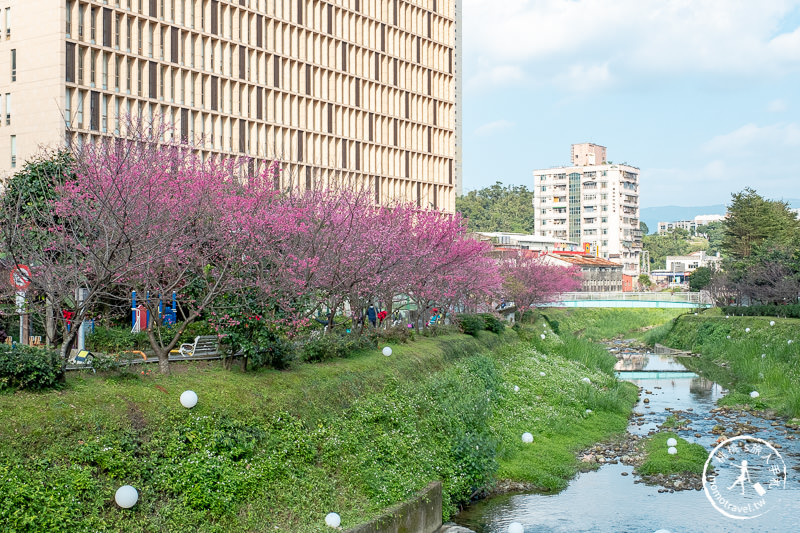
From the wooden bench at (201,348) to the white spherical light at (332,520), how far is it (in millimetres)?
7499

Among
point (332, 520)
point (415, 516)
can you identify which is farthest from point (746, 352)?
point (332, 520)

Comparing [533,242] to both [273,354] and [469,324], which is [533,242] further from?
[273,354]

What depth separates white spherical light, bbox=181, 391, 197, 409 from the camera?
57.9 feet

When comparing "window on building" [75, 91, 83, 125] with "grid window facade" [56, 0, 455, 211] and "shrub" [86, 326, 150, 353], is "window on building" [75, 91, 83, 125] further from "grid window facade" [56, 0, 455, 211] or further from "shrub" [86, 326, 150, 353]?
"shrub" [86, 326, 150, 353]

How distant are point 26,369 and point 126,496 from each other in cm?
317

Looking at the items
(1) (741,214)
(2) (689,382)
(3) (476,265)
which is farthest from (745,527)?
(1) (741,214)

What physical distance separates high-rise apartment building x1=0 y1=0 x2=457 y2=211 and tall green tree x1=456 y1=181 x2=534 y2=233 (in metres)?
85.8

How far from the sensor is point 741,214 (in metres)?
89.5

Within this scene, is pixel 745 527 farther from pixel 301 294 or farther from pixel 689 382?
pixel 689 382

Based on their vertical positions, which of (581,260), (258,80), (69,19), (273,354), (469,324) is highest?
(69,19)

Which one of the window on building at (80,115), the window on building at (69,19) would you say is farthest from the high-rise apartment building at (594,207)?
the window on building at (69,19)

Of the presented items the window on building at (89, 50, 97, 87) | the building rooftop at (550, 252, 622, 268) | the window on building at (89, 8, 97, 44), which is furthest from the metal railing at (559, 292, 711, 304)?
the window on building at (89, 8, 97, 44)

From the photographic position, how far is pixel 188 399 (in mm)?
17656

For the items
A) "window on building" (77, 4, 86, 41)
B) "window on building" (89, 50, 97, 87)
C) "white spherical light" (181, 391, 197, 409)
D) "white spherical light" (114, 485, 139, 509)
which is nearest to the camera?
"white spherical light" (114, 485, 139, 509)
